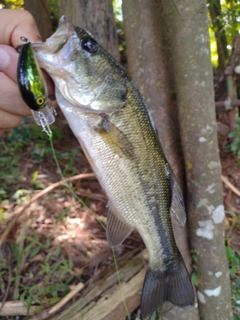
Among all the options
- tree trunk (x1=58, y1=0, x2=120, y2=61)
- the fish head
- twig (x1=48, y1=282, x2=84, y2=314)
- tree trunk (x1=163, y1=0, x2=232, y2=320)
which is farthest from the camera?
tree trunk (x1=58, y1=0, x2=120, y2=61)

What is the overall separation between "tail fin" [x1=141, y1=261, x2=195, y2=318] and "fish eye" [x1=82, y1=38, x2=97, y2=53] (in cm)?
121

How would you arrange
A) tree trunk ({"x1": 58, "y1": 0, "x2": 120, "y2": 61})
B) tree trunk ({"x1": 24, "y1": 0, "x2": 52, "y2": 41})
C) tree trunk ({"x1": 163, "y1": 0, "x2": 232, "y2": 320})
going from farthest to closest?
tree trunk ({"x1": 24, "y1": 0, "x2": 52, "y2": 41})
tree trunk ({"x1": 58, "y1": 0, "x2": 120, "y2": 61})
tree trunk ({"x1": 163, "y1": 0, "x2": 232, "y2": 320})

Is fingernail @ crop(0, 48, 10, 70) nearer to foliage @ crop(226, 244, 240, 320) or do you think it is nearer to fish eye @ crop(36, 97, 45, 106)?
fish eye @ crop(36, 97, 45, 106)

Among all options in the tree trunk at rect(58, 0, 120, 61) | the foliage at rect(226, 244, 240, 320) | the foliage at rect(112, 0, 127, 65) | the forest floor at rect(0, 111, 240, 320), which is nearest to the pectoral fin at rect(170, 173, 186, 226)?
the forest floor at rect(0, 111, 240, 320)

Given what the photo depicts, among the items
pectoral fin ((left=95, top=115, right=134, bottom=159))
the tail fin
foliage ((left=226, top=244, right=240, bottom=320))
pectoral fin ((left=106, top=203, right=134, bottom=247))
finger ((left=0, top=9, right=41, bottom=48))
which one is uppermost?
finger ((left=0, top=9, right=41, bottom=48))

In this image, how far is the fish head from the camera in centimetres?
128

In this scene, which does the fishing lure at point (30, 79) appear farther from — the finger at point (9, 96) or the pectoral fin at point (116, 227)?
the pectoral fin at point (116, 227)

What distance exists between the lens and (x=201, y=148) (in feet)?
7.09

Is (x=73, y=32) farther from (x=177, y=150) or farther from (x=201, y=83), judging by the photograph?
(x=177, y=150)

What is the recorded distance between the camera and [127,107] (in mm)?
1407

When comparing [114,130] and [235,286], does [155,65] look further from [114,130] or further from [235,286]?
[235,286]

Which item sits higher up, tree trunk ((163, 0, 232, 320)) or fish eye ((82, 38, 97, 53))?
fish eye ((82, 38, 97, 53))

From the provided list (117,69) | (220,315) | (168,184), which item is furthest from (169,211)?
(220,315)

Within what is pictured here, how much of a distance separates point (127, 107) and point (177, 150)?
1.07 meters
